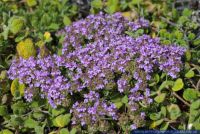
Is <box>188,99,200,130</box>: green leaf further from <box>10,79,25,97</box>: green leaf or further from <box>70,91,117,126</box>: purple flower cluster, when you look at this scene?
<box>10,79,25,97</box>: green leaf

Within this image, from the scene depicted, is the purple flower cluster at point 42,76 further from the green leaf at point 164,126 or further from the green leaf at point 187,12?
the green leaf at point 187,12

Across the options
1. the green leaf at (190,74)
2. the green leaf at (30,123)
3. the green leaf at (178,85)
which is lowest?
the green leaf at (30,123)

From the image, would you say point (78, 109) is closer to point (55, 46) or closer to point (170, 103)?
point (170, 103)

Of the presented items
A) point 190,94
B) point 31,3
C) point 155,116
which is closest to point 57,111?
point 155,116

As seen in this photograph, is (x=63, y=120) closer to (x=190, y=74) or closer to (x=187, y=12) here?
(x=190, y=74)

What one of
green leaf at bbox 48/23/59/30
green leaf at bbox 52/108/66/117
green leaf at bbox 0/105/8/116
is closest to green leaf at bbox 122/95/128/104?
green leaf at bbox 52/108/66/117

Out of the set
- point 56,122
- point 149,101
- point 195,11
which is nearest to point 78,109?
point 56,122

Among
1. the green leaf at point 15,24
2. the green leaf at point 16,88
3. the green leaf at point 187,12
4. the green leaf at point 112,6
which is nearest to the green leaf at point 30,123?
the green leaf at point 16,88
